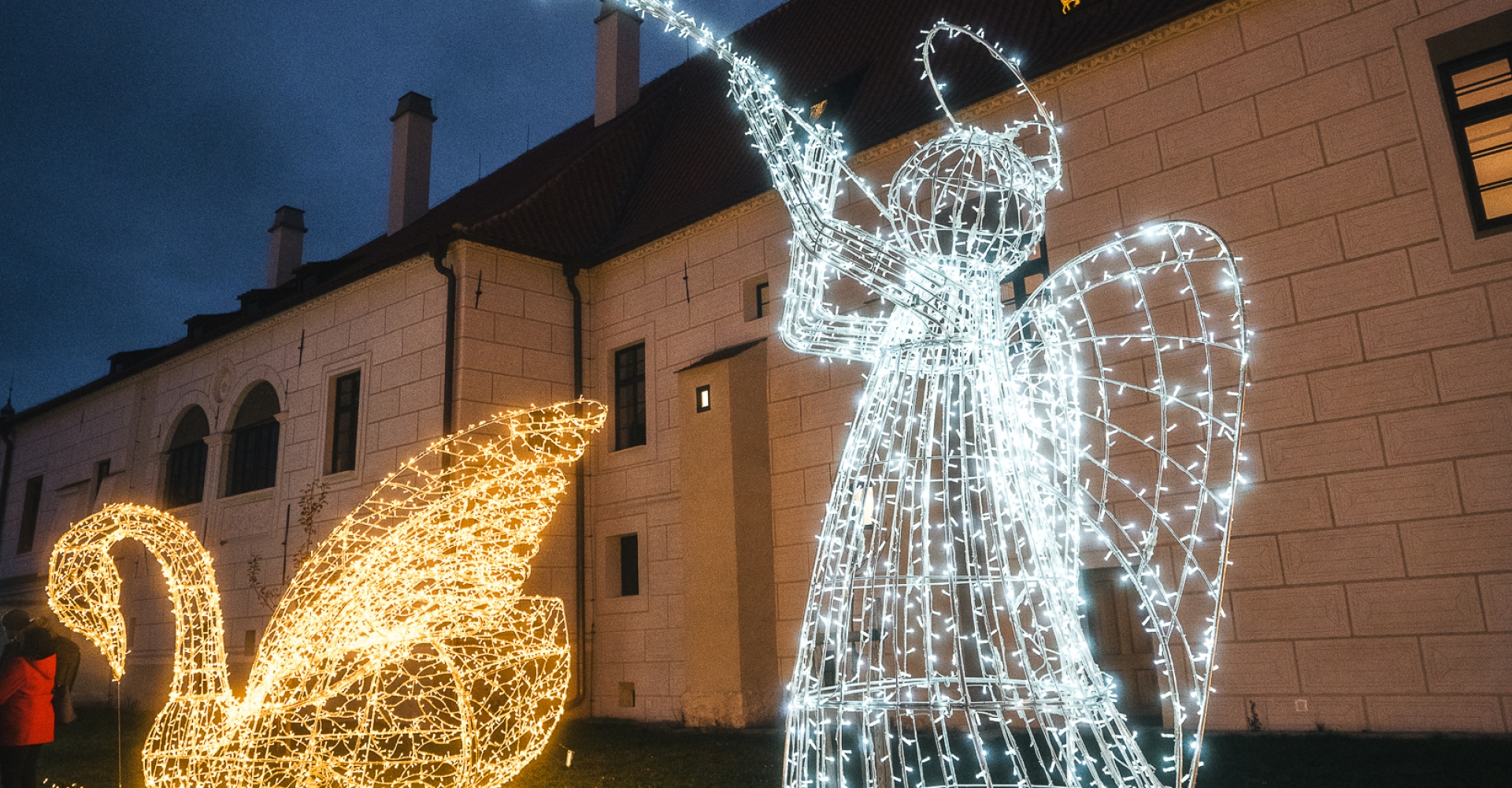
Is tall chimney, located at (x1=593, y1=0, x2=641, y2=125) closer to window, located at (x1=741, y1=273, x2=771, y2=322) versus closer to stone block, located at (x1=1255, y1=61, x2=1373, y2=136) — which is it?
window, located at (x1=741, y1=273, x2=771, y2=322)

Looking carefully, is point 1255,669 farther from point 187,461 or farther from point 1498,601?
point 187,461

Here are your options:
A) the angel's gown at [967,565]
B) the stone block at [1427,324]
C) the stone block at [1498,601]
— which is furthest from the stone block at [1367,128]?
the angel's gown at [967,565]

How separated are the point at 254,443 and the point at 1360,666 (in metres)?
16.2

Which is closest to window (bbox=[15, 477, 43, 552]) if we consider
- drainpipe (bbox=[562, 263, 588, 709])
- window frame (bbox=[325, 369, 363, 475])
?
window frame (bbox=[325, 369, 363, 475])

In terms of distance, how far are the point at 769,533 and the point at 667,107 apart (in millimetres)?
9116

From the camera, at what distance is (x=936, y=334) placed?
401 centimetres

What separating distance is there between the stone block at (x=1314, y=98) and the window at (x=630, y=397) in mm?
8162

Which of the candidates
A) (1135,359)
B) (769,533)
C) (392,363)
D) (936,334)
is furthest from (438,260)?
(936,334)

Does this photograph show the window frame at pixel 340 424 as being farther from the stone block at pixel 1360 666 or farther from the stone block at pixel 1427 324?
the stone block at pixel 1427 324

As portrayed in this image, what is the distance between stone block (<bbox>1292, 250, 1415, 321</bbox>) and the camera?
23.3 feet

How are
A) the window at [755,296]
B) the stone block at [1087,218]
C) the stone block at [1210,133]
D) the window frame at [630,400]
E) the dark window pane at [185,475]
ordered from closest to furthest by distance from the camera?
the stone block at [1210,133] → the stone block at [1087,218] → the window at [755,296] → the window frame at [630,400] → the dark window pane at [185,475]

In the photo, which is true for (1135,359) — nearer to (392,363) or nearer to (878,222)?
(878,222)

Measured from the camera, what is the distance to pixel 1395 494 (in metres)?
6.91

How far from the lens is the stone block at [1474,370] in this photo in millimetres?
6590
